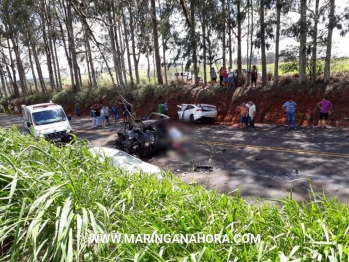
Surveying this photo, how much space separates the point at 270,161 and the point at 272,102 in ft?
35.3

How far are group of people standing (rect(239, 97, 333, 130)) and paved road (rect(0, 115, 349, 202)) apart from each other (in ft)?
2.09

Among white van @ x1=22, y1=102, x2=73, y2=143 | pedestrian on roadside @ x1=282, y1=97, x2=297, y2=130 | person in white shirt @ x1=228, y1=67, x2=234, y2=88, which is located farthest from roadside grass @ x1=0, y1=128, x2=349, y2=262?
person in white shirt @ x1=228, y1=67, x2=234, y2=88

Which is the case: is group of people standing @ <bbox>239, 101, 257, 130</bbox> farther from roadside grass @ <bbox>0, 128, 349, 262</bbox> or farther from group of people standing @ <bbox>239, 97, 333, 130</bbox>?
roadside grass @ <bbox>0, 128, 349, 262</bbox>

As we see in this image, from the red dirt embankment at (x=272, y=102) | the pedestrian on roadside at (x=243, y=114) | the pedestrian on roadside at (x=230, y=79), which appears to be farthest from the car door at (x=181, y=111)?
the pedestrian on roadside at (x=230, y=79)

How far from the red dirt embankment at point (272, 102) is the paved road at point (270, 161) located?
2.58 m

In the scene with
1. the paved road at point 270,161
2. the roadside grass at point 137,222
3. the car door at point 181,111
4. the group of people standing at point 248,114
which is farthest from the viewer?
the car door at point 181,111

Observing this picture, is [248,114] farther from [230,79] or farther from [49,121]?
[49,121]

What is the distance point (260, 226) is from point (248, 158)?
8.18 metres

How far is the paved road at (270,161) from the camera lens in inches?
289

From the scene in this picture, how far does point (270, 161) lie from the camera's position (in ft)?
31.6

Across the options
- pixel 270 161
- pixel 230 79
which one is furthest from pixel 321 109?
pixel 230 79

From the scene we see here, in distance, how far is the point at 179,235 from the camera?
2078 millimetres

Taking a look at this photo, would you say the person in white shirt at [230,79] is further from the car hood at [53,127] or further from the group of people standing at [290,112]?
the car hood at [53,127]

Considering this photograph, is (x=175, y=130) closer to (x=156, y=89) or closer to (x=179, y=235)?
(x=179, y=235)
